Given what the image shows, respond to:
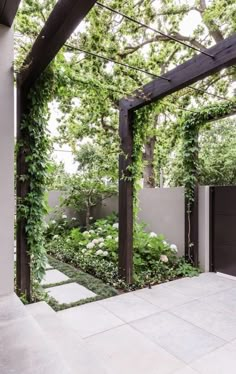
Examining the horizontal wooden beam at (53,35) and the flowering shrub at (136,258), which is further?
the flowering shrub at (136,258)

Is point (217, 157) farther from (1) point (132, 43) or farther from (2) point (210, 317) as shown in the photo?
(2) point (210, 317)

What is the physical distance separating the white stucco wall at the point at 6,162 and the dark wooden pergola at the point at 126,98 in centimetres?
16

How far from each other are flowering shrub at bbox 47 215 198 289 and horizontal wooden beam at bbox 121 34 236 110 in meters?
2.01

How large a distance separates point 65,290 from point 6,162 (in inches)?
79.3

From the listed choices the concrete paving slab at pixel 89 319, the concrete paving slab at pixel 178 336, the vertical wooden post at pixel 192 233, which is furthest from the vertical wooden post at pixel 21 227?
the vertical wooden post at pixel 192 233

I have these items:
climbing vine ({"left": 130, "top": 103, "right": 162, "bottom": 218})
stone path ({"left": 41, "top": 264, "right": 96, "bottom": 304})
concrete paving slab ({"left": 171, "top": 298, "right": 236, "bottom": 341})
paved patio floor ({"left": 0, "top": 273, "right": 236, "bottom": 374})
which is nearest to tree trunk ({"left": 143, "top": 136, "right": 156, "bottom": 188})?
climbing vine ({"left": 130, "top": 103, "right": 162, "bottom": 218})

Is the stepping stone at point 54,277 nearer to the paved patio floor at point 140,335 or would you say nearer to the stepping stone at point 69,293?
the stepping stone at point 69,293

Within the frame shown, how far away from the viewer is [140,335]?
2.60 metres

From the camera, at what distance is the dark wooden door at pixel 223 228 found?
4488mm

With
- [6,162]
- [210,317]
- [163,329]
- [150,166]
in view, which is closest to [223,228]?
[210,317]

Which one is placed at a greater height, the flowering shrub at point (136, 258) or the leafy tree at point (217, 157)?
the leafy tree at point (217, 157)

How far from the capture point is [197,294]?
12.1 feet

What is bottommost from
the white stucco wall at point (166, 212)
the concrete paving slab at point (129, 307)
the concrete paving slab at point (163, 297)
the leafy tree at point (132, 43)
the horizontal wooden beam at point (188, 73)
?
the concrete paving slab at point (163, 297)

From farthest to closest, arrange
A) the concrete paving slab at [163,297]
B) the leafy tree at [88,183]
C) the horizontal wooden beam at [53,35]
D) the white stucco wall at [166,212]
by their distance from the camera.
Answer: the leafy tree at [88,183]
the white stucco wall at [166,212]
the concrete paving slab at [163,297]
the horizontal wooden beam at [53,35]
